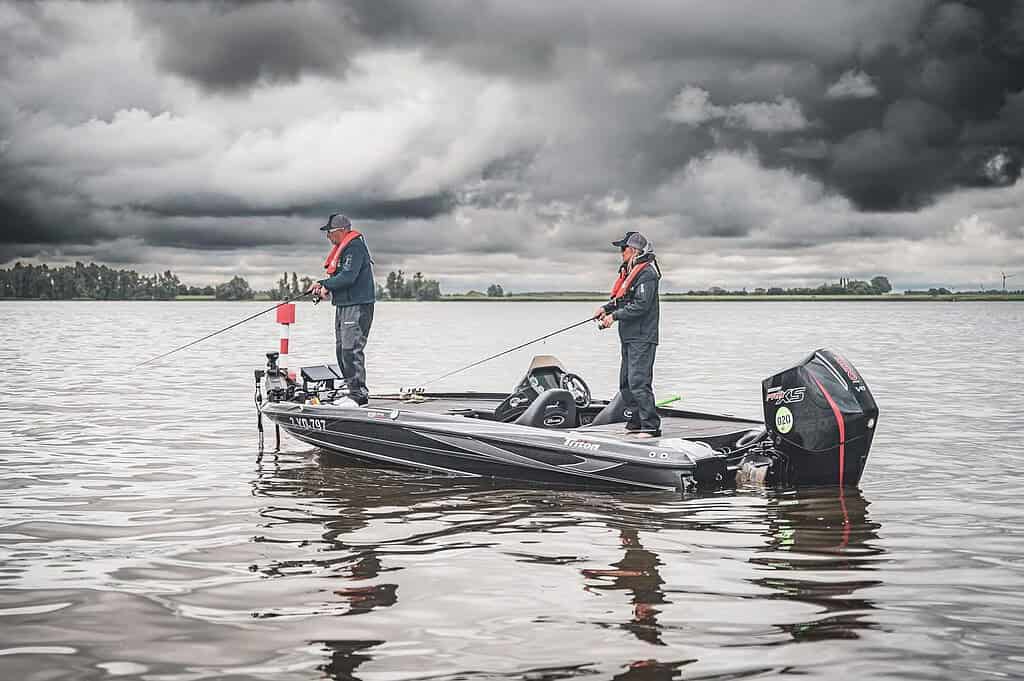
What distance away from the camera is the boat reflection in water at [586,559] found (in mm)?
4660

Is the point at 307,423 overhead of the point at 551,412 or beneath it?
beneath

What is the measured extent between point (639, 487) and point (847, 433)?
1.89 meters

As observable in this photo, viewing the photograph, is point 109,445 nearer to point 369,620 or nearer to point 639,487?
point 639,487

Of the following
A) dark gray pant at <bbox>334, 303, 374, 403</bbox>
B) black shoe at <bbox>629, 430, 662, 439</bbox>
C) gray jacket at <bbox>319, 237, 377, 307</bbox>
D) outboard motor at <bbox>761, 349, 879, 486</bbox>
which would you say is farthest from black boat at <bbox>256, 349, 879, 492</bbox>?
gray jacket at <bbox>319, 237, 377, 307</bbox>

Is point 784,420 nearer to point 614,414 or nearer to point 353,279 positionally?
point 614,414

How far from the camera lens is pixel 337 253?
36.4ft

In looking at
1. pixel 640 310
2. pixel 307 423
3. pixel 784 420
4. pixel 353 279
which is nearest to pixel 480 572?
pixel 784 420

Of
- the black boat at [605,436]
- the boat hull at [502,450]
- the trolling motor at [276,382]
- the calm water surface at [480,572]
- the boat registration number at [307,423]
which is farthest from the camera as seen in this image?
the trolling motor at [276,382]

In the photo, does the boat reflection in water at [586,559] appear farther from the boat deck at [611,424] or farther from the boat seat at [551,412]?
the boat deck at [611,424]

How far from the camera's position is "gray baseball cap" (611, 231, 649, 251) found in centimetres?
939

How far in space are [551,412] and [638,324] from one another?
129 cm

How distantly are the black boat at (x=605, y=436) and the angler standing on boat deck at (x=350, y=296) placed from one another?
0.34 metres

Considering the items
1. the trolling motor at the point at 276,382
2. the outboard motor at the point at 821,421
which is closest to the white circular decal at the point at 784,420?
the outboard motor at the point at 821,421

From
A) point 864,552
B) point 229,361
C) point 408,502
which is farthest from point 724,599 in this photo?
point 229,361
